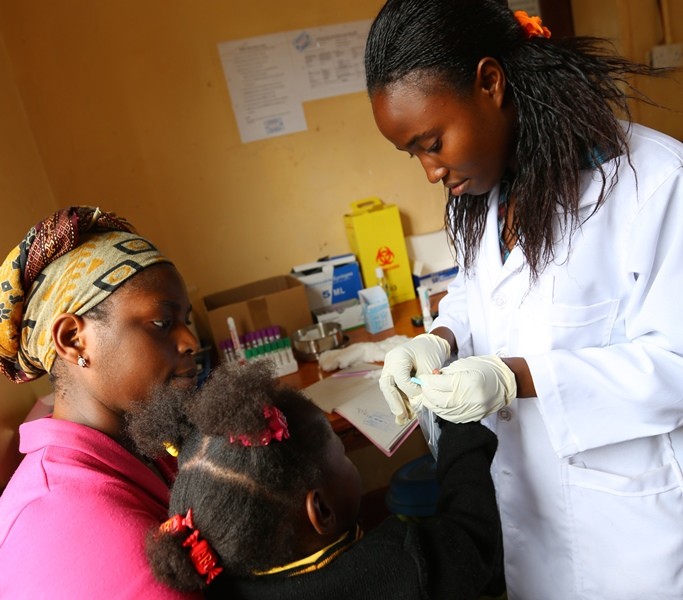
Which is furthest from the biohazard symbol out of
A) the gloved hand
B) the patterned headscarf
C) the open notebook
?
the patterned headscarf

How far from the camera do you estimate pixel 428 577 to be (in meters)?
0.73

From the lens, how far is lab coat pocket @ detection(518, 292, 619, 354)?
0.89m

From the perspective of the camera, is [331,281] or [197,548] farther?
[331,281]

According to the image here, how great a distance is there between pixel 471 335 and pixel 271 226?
1273mm

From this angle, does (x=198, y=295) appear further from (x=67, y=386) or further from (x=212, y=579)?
(x=212, y=579)

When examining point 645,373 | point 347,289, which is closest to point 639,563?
point 645,373

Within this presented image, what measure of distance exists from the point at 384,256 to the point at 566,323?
1.36 m

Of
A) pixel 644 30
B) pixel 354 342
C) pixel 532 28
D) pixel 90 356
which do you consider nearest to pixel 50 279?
pixel 90 356

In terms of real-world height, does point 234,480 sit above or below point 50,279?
below

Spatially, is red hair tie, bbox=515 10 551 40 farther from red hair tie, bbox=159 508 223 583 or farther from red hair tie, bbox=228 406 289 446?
red hair tie, bbox=159 508 223 583

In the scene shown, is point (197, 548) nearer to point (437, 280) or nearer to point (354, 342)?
point (354, 342)

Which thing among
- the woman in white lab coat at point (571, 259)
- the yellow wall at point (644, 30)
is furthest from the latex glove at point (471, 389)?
the yellow wall at point (644, 30)

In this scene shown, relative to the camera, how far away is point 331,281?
216 cm

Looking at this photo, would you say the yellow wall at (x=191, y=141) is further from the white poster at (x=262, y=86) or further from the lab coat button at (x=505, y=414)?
the lab coat button at (x=505, y=414)
